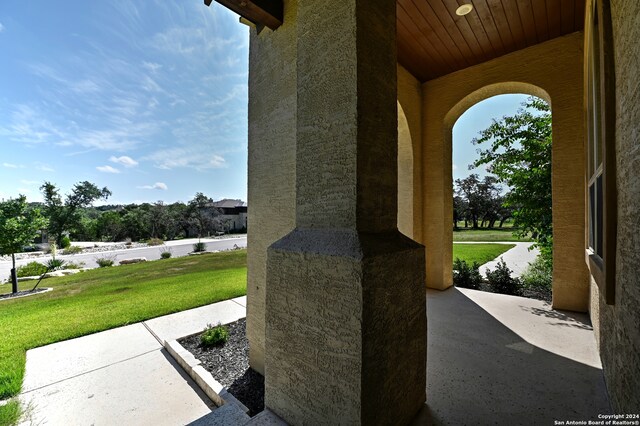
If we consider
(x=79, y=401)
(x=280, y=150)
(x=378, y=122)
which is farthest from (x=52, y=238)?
(x=378, y=122)

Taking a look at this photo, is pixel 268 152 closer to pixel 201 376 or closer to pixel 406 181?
pixel 201 376

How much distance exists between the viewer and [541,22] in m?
3.96

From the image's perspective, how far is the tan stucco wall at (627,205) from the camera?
1323 mm

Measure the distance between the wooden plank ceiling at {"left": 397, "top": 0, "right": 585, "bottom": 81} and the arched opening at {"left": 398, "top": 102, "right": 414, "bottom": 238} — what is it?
1.41 meters

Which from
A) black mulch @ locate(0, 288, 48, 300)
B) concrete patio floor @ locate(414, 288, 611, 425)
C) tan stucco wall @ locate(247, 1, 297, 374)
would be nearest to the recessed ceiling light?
tan stucco wall @ locate(247, 1, 297, 374)

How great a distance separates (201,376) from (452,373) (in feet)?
10.5

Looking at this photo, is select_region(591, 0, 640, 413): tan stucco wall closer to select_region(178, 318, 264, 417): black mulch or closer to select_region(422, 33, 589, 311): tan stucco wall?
select_region(422, 33, 589, 311): tan stucco wall

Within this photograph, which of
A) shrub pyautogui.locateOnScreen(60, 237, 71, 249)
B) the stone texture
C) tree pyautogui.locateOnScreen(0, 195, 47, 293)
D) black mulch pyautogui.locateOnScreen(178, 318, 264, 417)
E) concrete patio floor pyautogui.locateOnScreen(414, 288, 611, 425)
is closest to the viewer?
the stone texture

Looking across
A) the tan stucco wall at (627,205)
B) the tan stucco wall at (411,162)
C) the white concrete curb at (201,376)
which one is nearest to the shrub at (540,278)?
the tan stucco wall at (411,162)

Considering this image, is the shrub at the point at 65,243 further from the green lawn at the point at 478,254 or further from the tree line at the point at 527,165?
the tree line at the point at 527,165

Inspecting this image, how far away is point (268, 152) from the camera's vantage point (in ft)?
12.0

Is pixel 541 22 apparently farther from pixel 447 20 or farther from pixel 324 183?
pixel 324 183

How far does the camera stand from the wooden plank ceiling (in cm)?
362

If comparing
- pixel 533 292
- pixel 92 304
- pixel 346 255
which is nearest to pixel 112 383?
pixel 346 255
